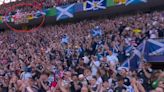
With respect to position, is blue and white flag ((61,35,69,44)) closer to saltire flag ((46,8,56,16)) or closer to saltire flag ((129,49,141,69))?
saltire flag ((46,8,56,16))

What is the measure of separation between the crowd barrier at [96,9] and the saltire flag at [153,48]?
7.70m

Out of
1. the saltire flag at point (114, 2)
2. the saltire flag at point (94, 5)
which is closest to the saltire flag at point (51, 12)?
the saltire flag at point (94, 5)

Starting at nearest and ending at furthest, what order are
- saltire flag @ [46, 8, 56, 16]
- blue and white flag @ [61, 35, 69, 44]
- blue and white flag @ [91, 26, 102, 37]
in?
blue and white flag @ [91, 26, 102, 37] → blue and white flag @ [61, 35, 69, 44] → saltire flag @ [46, 8, 56, 16]

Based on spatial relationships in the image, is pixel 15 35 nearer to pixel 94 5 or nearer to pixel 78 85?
pixel 94 5

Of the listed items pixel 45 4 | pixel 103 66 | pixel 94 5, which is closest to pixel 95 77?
pixel 103 66

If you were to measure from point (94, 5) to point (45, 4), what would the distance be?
5187 mm

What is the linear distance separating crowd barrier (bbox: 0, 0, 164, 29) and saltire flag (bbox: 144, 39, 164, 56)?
7702mm

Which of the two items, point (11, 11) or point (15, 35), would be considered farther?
point (11, 11)

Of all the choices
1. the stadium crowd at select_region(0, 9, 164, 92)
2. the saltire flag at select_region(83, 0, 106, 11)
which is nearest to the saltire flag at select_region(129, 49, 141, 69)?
the stadium crowd at select_region(0, 9, 164, 92)

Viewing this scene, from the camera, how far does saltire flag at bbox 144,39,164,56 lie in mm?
12953

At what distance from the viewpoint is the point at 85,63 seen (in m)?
Answer: 13.9

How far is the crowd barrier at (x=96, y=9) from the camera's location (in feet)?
74.1

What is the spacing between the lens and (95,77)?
1073 cm

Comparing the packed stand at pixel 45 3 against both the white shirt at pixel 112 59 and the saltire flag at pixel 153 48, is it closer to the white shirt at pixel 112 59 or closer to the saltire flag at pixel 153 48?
the saltire flag at pixel 153 48
